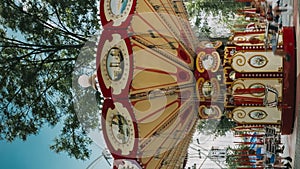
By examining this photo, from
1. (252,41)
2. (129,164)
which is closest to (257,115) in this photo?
(252,41)

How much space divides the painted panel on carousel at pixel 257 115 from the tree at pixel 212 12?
3802 millimetres

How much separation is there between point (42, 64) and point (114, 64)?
3372mm

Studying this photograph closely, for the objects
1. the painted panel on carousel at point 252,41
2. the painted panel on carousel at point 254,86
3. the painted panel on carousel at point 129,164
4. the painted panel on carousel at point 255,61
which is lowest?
the painted panel on carousel at point 129,164

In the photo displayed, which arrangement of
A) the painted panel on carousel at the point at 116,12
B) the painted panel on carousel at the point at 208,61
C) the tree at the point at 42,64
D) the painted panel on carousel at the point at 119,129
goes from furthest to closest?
1. the tree at the point at 42,64
2. the painted panel on carousel at the point at 208,61
3. the painted panel on carousel at the point at 116,12
4. the painted panel on carousel at the point at 119,129

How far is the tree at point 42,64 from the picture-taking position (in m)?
7.71

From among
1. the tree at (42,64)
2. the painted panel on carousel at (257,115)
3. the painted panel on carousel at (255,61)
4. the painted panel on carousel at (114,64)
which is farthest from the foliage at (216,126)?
the painted panel on carousel at (114,64)

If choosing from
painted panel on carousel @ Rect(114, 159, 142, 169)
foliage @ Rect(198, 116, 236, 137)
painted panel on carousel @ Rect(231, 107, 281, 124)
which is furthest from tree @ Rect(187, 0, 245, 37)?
painted panel on carousel @ Rect(114, 159, 142, 169)

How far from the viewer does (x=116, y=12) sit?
487 centimetres

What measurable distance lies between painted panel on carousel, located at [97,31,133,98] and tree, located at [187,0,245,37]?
16.1 ft

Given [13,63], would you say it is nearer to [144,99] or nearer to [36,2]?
[36,2]

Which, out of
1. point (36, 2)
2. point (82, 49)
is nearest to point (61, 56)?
point (82, 49)

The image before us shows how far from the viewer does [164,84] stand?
5.05m

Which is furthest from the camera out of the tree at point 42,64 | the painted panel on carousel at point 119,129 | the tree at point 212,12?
the tree at point 212,12

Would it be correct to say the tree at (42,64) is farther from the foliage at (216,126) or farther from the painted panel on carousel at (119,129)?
the painted panel on carousel at (119,129)
